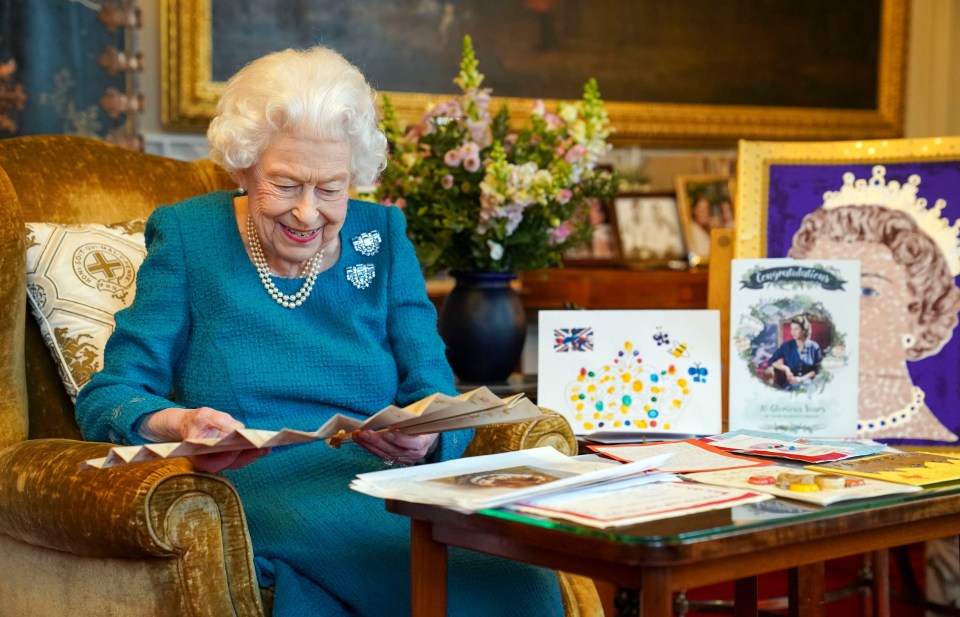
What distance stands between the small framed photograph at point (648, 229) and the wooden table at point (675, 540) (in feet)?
8.82

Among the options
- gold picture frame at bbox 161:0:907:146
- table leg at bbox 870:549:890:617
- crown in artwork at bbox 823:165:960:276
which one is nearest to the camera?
crown in artwork at bbox 823:165:960:276

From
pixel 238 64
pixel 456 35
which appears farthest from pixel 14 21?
pixel 456 35

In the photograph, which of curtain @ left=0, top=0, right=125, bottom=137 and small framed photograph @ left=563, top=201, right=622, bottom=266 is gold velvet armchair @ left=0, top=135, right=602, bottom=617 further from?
small framed photograph @ left=563, top=201, right=622, bottom=266

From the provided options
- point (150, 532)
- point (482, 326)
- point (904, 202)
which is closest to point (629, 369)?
point (482, 326)

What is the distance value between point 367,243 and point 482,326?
649 mm

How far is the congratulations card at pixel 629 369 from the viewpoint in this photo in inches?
83.9

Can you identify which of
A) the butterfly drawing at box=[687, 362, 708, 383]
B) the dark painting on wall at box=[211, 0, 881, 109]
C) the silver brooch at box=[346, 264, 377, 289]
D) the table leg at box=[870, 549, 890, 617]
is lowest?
the table leg at box=[870, 549, 890, 617]

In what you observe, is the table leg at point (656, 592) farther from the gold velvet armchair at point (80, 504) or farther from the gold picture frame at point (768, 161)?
the gold picture frame at point (768, 161)

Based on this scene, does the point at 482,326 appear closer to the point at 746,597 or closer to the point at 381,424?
the point at 746,597

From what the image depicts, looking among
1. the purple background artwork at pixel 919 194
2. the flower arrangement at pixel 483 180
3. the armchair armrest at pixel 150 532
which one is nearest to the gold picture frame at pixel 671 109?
the flower arrangement at pixel 483 180

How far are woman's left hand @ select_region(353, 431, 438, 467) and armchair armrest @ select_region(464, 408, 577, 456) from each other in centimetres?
25

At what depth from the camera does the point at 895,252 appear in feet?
7.95

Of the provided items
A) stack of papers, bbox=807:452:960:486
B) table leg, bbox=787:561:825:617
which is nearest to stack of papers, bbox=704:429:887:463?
stack of papers, bbox=807:452:960:486

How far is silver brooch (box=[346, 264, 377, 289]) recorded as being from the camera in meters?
1.95
